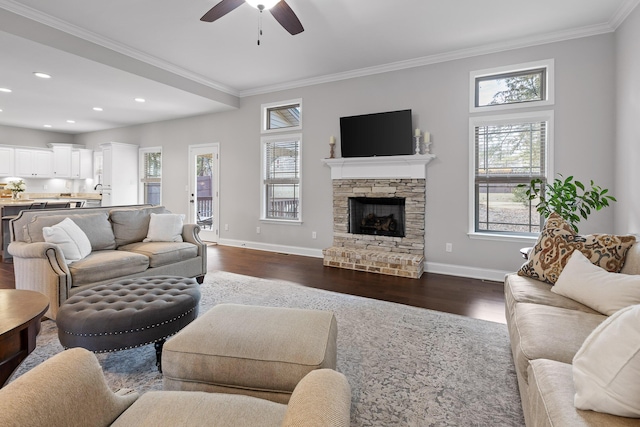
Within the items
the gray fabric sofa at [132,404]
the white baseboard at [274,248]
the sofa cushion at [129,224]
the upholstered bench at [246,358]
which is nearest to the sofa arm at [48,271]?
→ the sofa cushion at [129,224]

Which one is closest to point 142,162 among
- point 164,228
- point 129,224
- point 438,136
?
point 129,224

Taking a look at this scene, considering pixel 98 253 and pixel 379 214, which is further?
pixel 379 214

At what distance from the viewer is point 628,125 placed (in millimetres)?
Answer: 3225

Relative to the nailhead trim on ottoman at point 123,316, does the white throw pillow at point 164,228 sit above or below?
above

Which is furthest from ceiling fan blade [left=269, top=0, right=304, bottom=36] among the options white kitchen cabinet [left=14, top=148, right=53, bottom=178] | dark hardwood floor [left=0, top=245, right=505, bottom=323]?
white kitchen cabinet [left=14, top=148, right=53, bottom=178]

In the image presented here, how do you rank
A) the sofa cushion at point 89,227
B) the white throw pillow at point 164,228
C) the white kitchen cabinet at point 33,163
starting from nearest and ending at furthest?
1. the sofa cushion at point 89,227
2. the white throw pillow at point 164,228
3. the white kitchen cabinet at point 33,163

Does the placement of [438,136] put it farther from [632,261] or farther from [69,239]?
[69,239]

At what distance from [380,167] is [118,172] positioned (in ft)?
20.1

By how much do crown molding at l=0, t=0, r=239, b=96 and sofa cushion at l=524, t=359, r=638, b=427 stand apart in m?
5.08

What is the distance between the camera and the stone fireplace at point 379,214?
4.48 metres

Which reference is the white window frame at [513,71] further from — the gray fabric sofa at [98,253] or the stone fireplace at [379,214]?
the gray fabric sofa at [98,253]

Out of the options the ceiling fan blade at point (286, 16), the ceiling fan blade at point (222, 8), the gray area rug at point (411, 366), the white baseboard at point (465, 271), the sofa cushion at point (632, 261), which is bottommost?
the gray area rug at point (411, 366)

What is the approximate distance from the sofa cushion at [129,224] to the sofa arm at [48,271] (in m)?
0.93

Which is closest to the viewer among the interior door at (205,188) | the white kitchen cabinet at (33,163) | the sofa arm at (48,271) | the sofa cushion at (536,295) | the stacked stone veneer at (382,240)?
the sofa cushion at (536,295)
